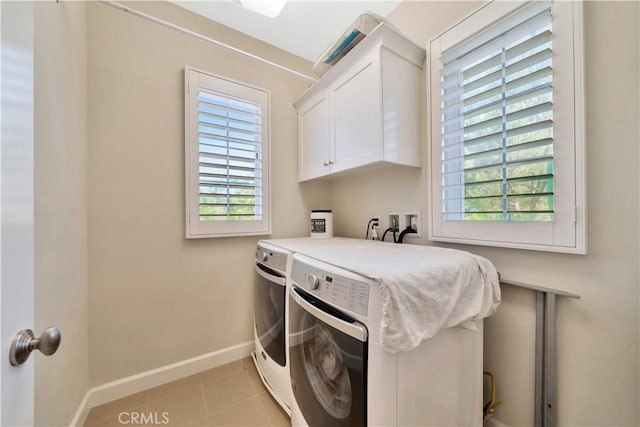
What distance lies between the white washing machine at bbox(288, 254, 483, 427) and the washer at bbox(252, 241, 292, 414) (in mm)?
114

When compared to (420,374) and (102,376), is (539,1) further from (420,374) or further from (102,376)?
(102,376)

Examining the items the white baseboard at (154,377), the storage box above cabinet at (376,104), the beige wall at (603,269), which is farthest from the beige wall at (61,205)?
the beige wall at (603,269)

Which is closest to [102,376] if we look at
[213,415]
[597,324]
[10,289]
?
[213,415]

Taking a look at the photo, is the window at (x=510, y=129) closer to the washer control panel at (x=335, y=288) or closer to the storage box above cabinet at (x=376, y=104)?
the storage box above cabinet at (x=376, y=104)

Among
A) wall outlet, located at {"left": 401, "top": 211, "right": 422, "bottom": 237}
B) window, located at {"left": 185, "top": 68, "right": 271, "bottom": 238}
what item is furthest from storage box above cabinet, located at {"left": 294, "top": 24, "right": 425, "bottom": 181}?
window, located at {"left": 185, "top": 68, "right": 271, "bottom": 238}

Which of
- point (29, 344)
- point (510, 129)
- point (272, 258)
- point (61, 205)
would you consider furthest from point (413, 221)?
point (61, 205)

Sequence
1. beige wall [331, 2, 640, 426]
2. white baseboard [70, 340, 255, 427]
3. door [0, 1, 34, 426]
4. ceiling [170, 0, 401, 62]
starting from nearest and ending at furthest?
door [0, 1, 34, 426]
beige wall [331, 2, 640, 426]
white baseboard [70, 340, 255, 427]
ceiling [170, 0, 401, 62]

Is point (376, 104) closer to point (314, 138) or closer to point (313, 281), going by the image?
point (314, 138)

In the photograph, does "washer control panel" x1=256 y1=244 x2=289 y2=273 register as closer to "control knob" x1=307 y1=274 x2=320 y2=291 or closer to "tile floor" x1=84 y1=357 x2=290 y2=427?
"control knob" x1=307 y1=274 x2=320 y2=291

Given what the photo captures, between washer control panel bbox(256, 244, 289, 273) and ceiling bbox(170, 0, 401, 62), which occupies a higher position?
ceiling bbox(170, 0, 401, 62)

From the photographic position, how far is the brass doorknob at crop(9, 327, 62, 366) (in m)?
0.46

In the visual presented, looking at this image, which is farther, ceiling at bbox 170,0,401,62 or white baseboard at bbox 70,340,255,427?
ceiling at bbox 170,0,401,62

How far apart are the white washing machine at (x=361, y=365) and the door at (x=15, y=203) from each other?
0.77 meters

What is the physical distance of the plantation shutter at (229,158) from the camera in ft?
5.92
